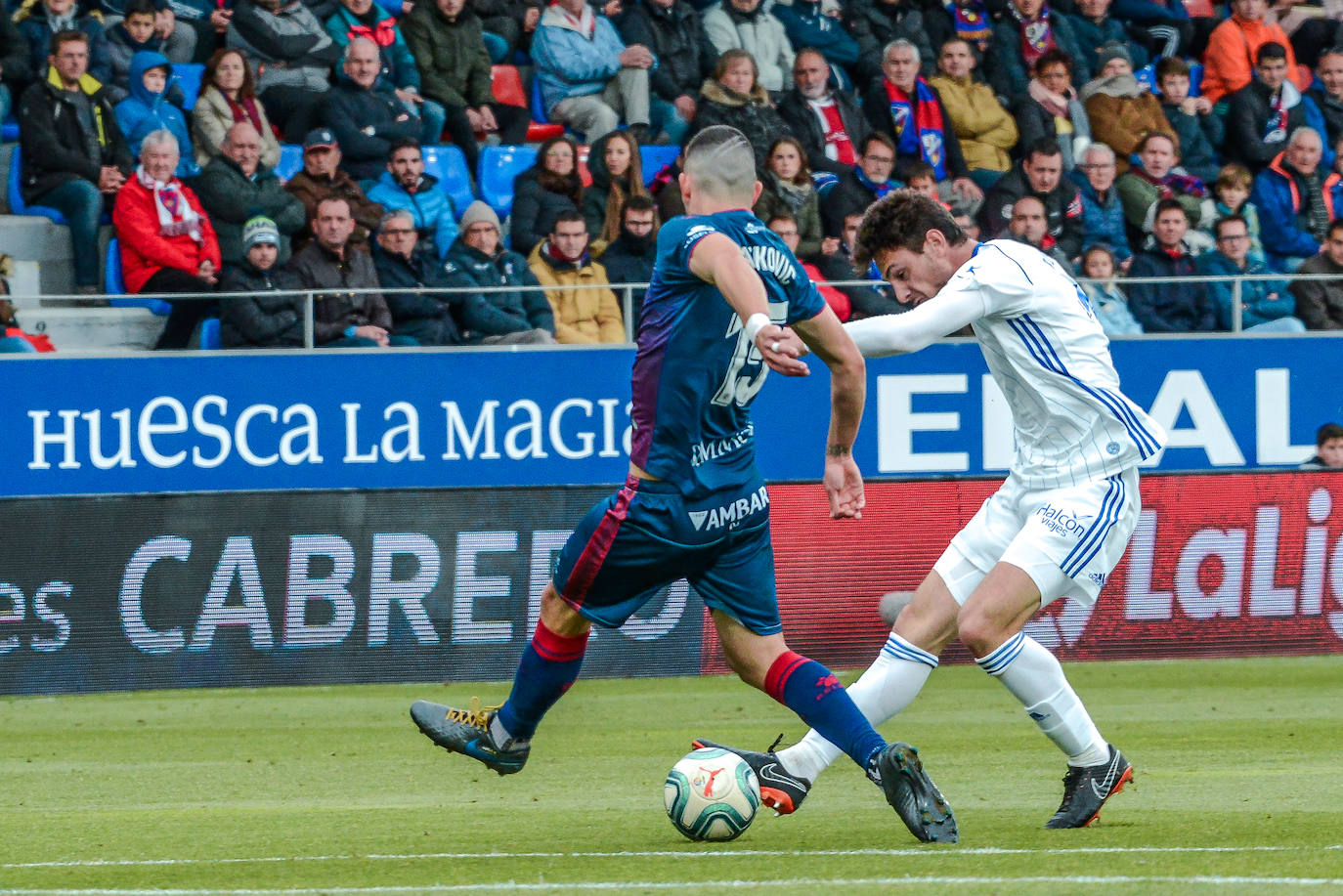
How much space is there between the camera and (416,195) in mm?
14125

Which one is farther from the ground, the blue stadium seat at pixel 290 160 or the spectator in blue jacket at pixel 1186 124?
the blue stadium seat at pixel 290 160

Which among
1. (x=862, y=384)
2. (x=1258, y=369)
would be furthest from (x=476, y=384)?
(x=862, y=384)

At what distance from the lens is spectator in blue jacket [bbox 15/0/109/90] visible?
45.8 ft

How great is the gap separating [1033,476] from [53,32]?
395 inches

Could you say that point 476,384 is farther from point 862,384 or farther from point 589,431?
point 862,384

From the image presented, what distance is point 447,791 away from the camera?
7391 mm

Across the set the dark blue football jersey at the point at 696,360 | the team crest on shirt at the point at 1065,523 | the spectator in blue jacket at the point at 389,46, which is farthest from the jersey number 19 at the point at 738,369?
the spectator in blue jacket at the point at 389,46

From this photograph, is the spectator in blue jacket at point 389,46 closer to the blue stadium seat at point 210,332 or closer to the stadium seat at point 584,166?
the stadium seat at point 584,166

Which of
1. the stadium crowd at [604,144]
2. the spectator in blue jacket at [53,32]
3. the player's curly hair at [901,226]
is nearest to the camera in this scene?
the player's curly hair at [901,226]

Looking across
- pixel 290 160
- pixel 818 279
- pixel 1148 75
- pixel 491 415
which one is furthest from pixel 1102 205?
pixel 290 160

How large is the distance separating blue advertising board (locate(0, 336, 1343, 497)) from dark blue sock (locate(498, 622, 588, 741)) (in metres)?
7.29

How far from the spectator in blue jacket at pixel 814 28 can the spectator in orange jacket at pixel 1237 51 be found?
345 centimetres

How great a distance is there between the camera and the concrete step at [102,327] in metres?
13.2

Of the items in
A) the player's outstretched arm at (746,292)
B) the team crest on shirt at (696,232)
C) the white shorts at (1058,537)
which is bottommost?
the white shorts at (1058,537)
